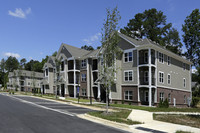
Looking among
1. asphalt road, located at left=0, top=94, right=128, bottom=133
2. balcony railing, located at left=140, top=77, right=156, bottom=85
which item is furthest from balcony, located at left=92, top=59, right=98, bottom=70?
asphalt road, located at left=0, top=94, right=128, bottom=133

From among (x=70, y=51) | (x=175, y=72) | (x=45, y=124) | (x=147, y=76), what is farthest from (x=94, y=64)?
(x=45, y=124)

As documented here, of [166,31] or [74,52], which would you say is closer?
[74,52]

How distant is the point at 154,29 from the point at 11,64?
10849 cm

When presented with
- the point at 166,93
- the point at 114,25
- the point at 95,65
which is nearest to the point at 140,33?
the point at 95,65

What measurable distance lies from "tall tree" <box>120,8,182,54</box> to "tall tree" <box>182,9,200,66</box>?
5513 mm

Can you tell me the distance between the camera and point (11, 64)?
128 m

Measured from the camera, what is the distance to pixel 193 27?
47.2 meters

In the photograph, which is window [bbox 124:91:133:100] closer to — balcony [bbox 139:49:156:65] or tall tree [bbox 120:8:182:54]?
balcony [bbox 139:49:156:65]

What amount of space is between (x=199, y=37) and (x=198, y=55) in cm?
477

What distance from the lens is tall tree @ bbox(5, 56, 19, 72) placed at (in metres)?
126

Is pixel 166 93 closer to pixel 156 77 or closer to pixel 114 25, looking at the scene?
pixel 156 77

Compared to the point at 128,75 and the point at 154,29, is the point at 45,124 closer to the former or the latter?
the point at 128,75

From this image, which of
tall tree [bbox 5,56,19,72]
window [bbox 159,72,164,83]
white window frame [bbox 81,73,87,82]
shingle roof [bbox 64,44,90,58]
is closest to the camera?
window [bbox 159,72,164,83]

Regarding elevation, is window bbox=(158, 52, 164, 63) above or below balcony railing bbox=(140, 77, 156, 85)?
above
